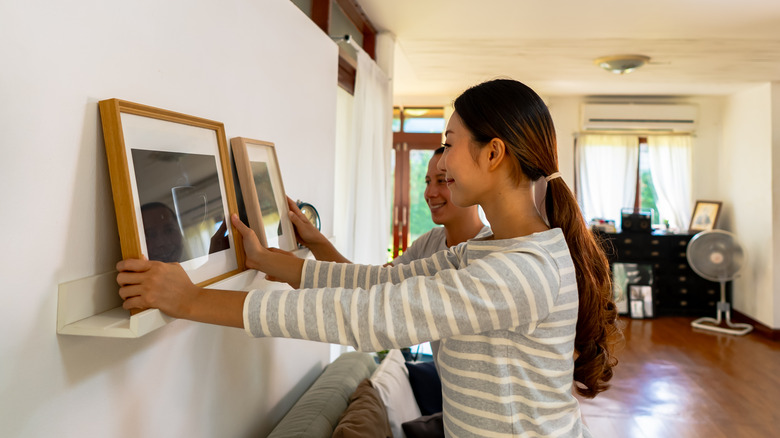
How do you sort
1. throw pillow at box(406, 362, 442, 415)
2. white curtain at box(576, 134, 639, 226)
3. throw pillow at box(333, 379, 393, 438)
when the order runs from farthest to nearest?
white curtain at box(576, 134, 639, 226) < throw pillow at box(406, 362, 442, 415) < throw pillow at box(333, 379, 393, 438)

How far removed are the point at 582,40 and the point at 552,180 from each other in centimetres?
357

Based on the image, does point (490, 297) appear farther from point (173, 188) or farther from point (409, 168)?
point (409, 168)

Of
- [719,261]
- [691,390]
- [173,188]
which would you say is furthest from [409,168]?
[173,188]

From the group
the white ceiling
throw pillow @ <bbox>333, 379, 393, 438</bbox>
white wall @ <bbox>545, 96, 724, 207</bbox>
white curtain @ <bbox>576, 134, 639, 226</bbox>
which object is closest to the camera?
throw pillow @ <bbox>333, 379, 393, 438</bbox>

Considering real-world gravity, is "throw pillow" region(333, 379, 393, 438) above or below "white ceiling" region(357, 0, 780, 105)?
below

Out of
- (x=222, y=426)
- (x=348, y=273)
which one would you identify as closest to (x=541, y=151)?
(x=348, y=273)

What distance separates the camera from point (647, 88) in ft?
21.7

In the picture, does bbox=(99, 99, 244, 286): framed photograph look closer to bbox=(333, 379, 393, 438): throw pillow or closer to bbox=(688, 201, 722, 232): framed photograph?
bbox=(333, 379, 393, 438): throw pillow

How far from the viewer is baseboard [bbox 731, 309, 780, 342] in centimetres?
580

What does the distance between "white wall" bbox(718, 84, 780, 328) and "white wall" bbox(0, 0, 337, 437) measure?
6.20 m

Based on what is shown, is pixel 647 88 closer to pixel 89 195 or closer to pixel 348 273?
pixel 348 273

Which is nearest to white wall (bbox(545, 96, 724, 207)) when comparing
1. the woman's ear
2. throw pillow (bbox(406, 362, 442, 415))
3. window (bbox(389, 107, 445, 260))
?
window (bbox(389, 107, 445, 260))

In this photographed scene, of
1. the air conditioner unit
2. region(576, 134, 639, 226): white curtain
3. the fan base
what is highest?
the air conditioner unit

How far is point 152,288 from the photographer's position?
909 millimetres
